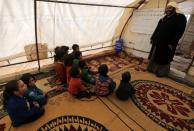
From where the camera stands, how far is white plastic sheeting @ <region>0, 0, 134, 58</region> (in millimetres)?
2193

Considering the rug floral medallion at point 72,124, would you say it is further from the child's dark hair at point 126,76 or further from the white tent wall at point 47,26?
the white tent wall at point 47,26

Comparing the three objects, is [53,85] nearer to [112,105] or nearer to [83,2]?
[112,105]

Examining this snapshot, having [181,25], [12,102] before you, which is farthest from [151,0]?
[12,102]

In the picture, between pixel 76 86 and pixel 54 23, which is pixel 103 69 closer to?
pixel 76 86

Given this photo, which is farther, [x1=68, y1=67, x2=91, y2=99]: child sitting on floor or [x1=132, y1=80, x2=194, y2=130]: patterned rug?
[x1=68, y1=67, x2=91, y2=99]: child sitting on floor

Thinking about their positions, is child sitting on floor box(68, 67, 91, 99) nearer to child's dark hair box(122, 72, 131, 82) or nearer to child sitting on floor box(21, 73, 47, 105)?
child sitting on floor box(21, 73, 47, 105)

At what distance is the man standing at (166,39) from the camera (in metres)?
2.63

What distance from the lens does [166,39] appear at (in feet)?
9.27

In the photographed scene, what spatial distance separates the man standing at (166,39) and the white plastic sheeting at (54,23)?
1160 mm

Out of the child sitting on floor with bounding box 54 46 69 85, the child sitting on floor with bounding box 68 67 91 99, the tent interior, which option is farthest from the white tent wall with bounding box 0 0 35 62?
the child sitting on floor with bounding box 68 67 91 99

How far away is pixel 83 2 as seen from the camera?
2.79 m

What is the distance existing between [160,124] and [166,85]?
1195 mm

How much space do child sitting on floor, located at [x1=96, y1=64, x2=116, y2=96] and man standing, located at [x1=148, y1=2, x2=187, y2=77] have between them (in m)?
1.48

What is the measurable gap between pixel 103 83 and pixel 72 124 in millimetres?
762
